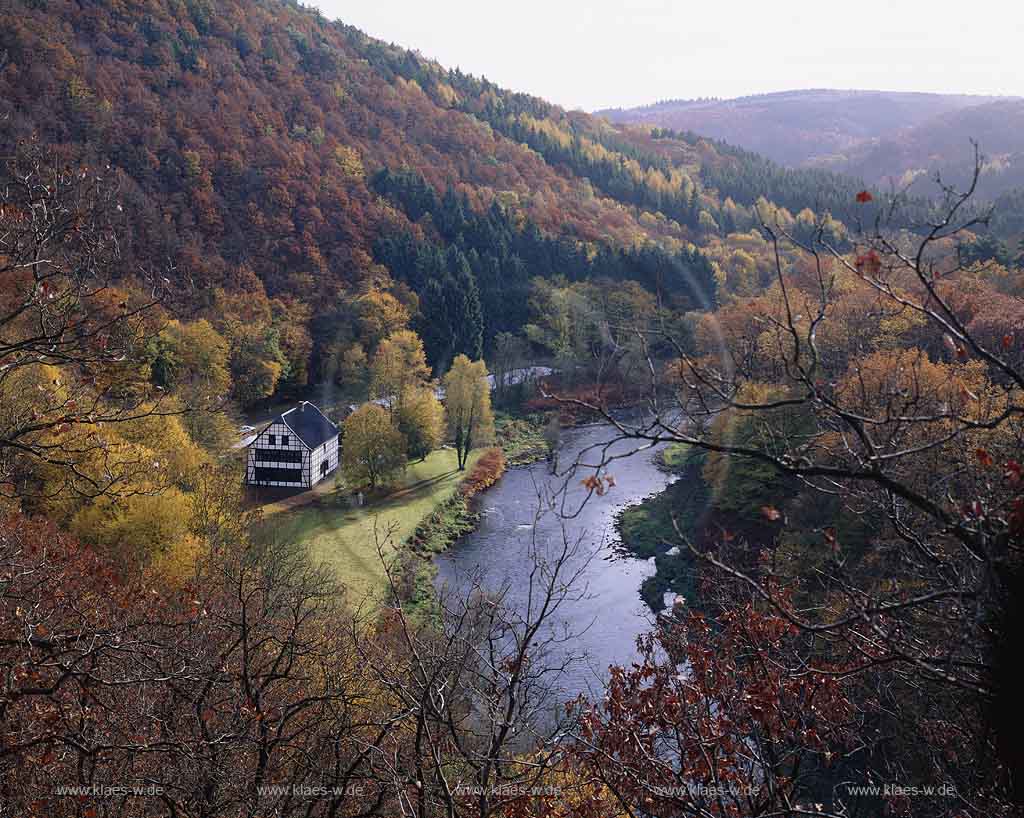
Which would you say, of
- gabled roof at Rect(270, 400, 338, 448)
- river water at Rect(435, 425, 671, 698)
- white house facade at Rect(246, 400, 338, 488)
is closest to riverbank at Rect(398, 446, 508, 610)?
river water at Rect(435, 425, 671, 698)

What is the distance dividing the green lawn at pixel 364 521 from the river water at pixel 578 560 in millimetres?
1813

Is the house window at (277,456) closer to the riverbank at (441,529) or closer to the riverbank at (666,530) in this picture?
the riverbank at (441,529)

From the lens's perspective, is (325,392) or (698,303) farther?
(698,303)

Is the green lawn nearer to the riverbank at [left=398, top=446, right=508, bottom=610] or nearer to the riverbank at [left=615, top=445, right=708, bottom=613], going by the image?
the riverbank at [left=398, top=446, right=508, bottom=610]

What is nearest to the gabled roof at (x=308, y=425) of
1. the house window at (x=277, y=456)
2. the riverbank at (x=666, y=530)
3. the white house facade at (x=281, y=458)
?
the white house facade at (x=281, y=458)

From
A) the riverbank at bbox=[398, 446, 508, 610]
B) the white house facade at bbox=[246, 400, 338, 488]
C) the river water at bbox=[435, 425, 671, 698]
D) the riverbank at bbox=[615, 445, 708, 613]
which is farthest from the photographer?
the white house facade at bbox=[246, 400, 338, 488]

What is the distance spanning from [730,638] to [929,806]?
8.82 ft

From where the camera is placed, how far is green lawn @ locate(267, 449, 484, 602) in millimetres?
21000

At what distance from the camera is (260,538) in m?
20.7

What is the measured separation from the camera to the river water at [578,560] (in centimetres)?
1594

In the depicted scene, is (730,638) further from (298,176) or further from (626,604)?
(298,176)

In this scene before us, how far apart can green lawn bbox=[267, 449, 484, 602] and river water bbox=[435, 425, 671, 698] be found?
1.81m

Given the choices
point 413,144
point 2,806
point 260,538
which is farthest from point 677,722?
point 413,144

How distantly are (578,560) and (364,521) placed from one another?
24.1 ft
